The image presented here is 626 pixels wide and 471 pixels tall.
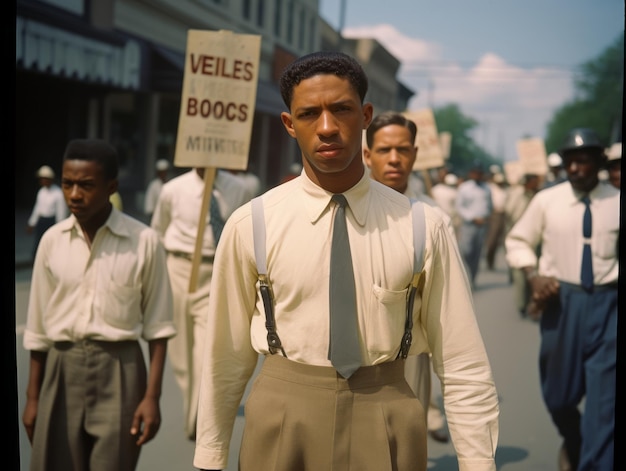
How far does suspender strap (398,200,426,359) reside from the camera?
8.41 feet

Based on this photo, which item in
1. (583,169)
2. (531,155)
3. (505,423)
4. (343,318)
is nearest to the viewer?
(343,318)

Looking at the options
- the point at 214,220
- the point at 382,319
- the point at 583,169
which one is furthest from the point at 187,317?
the point at 382,319

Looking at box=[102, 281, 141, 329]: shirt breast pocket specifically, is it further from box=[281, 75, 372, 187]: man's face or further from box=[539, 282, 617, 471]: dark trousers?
box=[539, 282, 617, 471]: dark trousers

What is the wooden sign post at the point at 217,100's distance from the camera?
581 centimetres

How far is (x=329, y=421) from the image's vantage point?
2.53 meters

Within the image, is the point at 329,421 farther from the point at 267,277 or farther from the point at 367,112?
the point at 367,112

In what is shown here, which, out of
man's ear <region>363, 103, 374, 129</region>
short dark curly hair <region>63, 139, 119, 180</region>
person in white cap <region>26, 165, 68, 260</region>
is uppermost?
man's ear <region>363, 103, 374, 129</region>

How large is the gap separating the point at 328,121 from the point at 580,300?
10.0ft

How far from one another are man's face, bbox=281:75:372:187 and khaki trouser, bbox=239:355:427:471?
62cm

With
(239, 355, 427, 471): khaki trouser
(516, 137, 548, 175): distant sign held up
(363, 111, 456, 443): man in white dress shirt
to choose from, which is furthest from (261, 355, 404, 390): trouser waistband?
(516, 137, 548, 175): distant sign held up

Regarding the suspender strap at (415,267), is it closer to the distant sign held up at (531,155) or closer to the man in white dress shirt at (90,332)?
the man in white dress shirt at (90,332)

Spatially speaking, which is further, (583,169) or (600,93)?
(600,93)

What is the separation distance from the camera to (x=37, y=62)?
17.1m

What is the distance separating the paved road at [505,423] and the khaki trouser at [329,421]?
2.79 metres
